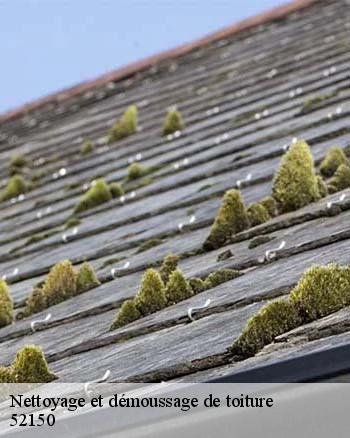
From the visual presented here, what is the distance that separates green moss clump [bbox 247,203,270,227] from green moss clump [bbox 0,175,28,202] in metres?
3.03

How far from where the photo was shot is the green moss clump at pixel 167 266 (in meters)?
3.62

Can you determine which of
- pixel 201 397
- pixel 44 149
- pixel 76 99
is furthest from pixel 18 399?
pixel 76 99

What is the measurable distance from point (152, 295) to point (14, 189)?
A: 368cm

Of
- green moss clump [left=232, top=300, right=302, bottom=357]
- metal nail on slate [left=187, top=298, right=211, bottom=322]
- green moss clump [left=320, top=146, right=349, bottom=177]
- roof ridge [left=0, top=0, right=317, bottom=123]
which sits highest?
roof ridge [left=0, top=0, right=317, bottom=123]

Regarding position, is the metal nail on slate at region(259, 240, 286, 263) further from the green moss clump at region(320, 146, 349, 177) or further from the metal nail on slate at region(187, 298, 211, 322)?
the green moss clump at region(320, 146, 349, 177)

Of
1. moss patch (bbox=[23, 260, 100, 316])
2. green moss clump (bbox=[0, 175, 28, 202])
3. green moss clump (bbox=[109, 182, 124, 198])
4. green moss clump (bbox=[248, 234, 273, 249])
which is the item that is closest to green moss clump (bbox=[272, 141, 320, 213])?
green moss clump (bbox=[248, 234, 273, 249])

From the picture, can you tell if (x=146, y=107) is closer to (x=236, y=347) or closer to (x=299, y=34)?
(x=299, y=34)

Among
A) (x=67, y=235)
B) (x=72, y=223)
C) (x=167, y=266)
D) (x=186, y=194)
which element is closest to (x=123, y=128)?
(x=72, y=223)

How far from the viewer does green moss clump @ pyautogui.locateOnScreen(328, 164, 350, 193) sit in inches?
152

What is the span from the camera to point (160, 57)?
10180 mm

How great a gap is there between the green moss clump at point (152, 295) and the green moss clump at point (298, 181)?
721 millimetres

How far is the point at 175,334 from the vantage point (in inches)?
117

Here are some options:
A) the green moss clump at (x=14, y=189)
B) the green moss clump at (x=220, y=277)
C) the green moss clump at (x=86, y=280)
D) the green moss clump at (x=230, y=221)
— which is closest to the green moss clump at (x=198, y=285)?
the green moss clump at (x=220, y=277)

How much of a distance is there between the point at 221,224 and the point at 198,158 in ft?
5.99
